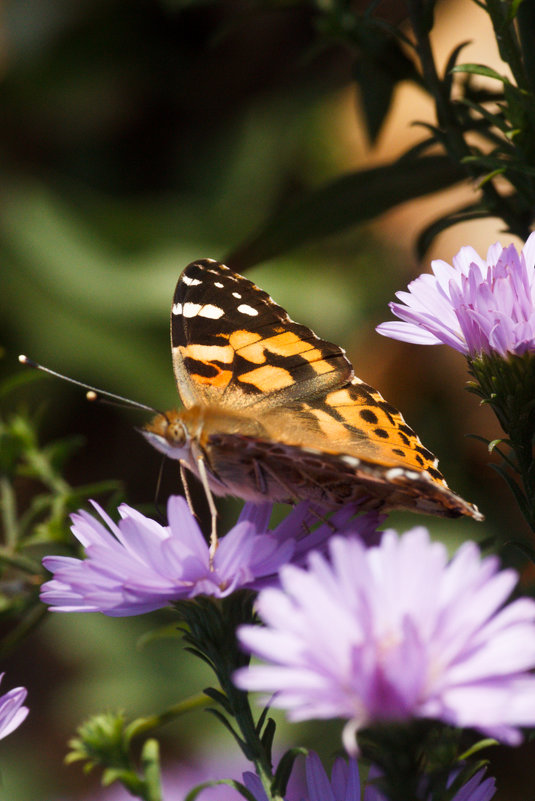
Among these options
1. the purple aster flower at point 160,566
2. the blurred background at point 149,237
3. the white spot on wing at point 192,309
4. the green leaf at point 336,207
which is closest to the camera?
the purple aster flower at point 160,566

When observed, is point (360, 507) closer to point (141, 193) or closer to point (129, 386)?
point (129, 386)

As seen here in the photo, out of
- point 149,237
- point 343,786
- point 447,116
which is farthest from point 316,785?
point 149,237

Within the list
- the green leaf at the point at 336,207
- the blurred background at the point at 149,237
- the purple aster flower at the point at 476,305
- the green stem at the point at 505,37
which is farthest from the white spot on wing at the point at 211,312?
the blurred background at the point at 149,237

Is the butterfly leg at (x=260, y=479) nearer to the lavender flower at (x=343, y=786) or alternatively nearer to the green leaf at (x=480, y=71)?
the lavender flower at (x=343, y=786)

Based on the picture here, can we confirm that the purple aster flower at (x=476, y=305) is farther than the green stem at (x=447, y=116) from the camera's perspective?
No

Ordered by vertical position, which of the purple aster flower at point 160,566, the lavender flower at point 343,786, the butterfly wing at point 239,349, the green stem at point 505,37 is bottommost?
the lavender flower at point 343,786

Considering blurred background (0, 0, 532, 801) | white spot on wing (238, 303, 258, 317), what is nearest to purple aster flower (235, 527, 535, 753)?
white spot on wing (238, 303, 258, 317)
